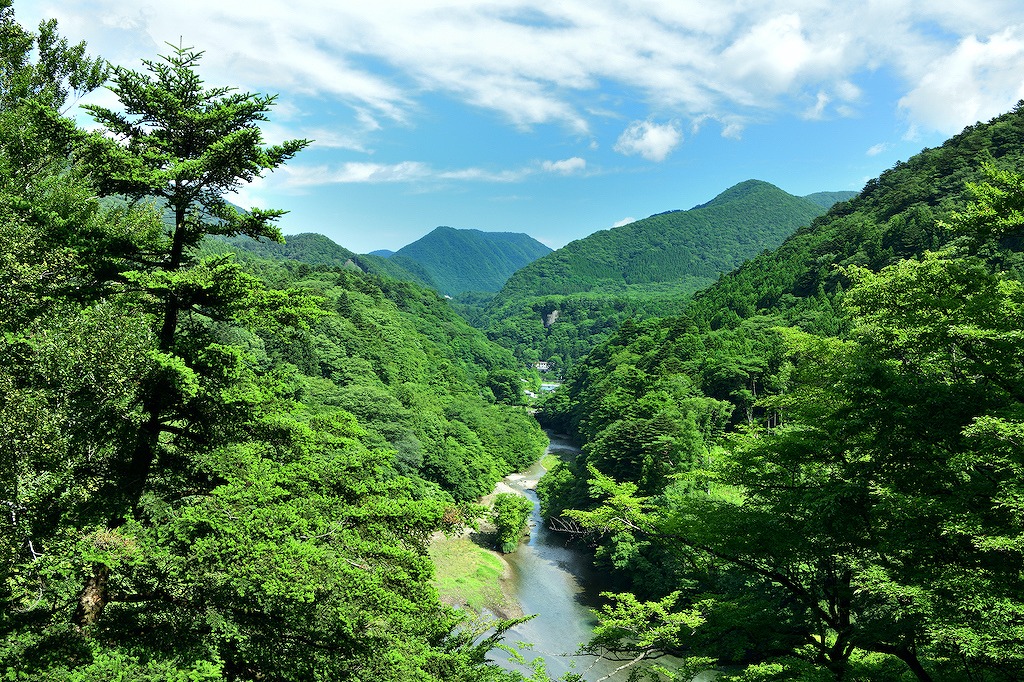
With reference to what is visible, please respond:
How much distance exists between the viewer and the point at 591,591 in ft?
129

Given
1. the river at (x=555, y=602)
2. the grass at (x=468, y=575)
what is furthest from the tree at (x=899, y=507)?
the grass at (x=468, y=575)

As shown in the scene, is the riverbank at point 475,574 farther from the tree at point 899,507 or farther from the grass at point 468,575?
the tree at point 899,507

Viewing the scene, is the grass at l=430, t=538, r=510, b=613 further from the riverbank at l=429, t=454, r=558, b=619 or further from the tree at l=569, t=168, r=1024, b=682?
the tree at l=569, t=168, r=1024, b=682

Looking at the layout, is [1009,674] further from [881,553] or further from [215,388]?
[215,388]

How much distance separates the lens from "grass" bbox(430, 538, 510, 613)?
114ft

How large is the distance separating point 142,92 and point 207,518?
712cm

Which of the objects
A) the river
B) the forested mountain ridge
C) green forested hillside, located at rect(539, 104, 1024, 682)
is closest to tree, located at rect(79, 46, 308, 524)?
green forested hillside, located at rect(539, 104, 1024, 682)

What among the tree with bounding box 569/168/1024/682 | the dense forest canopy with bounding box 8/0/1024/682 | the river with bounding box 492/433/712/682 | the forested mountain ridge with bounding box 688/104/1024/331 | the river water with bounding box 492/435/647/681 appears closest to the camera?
the tree with bounding box 569/168/1024/682

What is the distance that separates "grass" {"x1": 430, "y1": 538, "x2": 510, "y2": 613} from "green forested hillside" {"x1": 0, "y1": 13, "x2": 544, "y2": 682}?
2298 centimetres

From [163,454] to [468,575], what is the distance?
102 ft

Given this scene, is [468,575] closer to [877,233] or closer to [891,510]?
[891,510]

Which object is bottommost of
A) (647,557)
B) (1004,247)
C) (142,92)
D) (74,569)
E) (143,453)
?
(647,557)

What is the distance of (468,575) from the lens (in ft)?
125

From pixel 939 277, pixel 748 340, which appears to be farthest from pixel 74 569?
pixel 748 340
